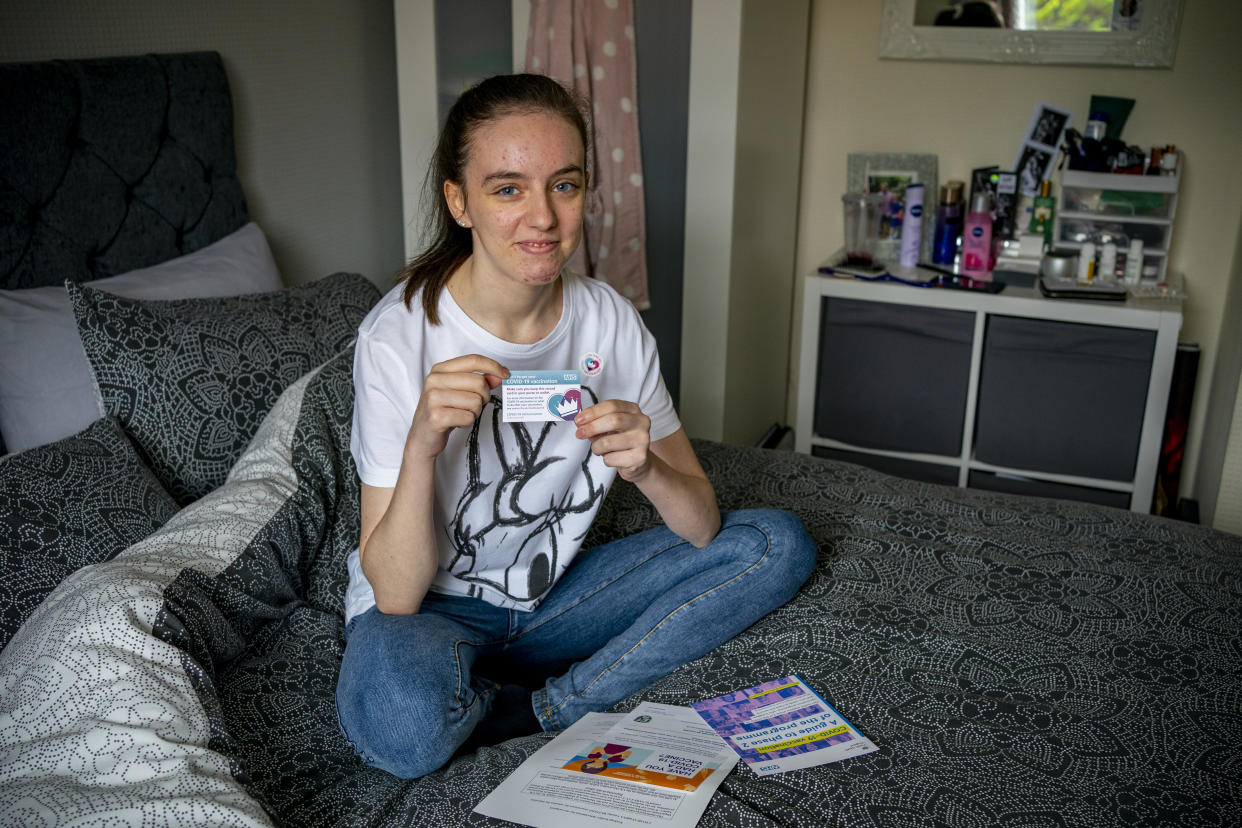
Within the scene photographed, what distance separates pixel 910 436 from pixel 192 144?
191 centimetres

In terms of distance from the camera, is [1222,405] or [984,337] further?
[984,337]

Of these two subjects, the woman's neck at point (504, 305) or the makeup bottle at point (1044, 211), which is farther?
the makeup bottle at point (1044, 211)

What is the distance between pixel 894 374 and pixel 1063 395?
16.7 inches

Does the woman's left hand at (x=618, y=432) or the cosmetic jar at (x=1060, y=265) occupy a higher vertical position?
the cosmetic jar at (x=1060, y=265)

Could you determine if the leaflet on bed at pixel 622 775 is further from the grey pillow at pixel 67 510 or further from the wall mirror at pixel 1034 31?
the wall mirror at pixel 1034 31

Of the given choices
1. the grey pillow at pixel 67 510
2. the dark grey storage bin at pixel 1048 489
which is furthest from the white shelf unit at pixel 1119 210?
the grey pillow at pixel 67 510

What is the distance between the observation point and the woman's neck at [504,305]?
56.4 inches

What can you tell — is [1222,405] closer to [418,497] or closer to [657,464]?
[657,464]

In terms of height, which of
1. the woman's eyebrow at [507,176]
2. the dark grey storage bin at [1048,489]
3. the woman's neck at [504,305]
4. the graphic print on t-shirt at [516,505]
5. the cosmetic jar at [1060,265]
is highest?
the woman's eyebrow at [507,176]

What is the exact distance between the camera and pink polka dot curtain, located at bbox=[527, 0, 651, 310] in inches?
101

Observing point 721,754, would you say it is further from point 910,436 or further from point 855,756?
point 910,436

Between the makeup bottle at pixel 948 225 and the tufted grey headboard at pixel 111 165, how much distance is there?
1.85 m

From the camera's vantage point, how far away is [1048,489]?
2.76m

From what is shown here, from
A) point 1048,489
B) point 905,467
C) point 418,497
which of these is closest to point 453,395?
point 418,497
